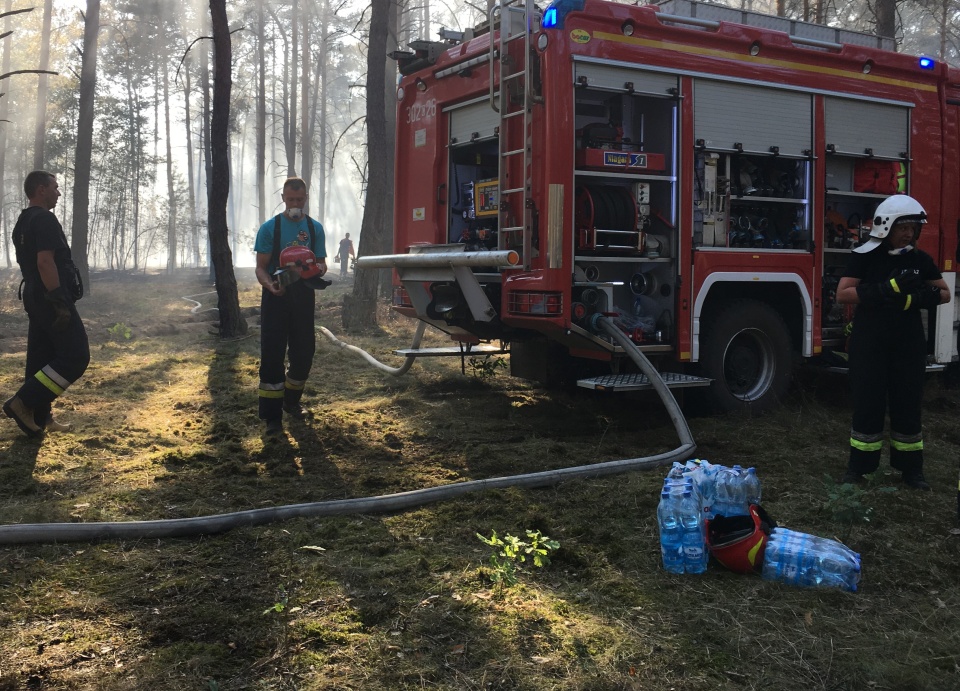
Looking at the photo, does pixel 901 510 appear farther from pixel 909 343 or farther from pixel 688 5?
pixel 688 5

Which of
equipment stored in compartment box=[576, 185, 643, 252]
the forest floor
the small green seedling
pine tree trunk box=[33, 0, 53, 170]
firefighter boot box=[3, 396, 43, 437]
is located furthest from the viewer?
pine tree trunk box=[33, 0, 53, 170]

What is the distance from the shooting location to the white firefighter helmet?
494cm

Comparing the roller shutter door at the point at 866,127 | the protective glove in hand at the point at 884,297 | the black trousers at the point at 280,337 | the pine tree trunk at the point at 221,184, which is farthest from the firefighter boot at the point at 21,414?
the roller shutter door at the point at 866,127

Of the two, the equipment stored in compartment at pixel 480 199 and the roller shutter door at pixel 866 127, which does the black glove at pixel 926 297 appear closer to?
the roller shutter door at pixel 866 127

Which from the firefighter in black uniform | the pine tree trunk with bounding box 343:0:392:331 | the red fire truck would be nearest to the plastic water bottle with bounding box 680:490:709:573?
the firefighter in black uniform

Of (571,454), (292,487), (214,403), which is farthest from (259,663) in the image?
(214,403)

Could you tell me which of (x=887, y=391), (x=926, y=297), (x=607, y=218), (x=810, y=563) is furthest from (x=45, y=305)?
(x=926, y=297)

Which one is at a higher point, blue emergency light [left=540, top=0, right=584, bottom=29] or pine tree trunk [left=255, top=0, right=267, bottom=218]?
pine tree trunk [left=255, top=0, right=267, bottom=218]

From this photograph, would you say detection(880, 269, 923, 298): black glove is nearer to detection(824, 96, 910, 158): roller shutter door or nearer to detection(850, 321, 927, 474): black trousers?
detection(850, 321, 927, 474): black trousers

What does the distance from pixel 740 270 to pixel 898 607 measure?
3.96 meters

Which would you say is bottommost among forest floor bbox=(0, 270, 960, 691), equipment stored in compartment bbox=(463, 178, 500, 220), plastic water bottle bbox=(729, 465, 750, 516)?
forest floor bbox=(0, 270, 960, 691)

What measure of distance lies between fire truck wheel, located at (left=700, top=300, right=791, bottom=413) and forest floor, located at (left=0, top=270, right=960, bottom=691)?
0.83ft

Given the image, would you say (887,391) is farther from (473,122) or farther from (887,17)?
(887,17)

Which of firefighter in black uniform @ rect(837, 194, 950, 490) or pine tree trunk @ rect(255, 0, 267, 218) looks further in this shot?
pine tree trunk @ rect(255, 0, 267, 218)
